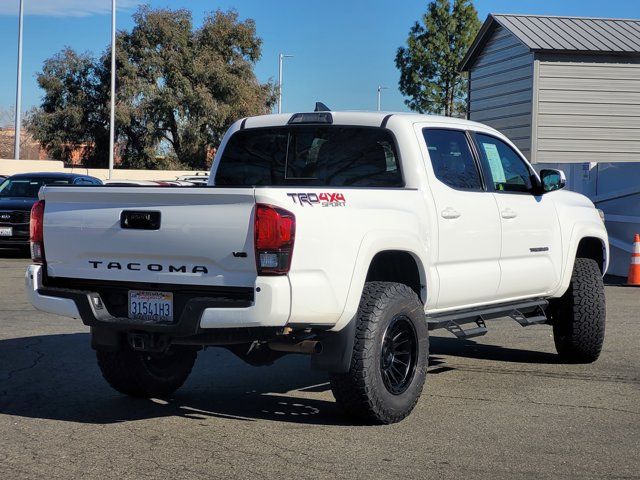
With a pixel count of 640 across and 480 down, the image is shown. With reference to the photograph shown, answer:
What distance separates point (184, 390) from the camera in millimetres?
7266

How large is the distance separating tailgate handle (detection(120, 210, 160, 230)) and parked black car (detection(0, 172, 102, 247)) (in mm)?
12625

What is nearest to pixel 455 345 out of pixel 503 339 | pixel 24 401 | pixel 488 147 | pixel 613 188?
pixel 503 339

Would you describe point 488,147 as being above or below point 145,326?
above

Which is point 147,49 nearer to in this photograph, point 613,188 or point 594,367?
point 613,188

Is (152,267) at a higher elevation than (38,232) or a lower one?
lower

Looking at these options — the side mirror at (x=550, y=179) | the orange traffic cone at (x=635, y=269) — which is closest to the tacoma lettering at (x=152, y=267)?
the side mirror at (x=550, y=179)

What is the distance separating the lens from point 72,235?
19.9ft

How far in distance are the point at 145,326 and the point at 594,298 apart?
4246 millimetres

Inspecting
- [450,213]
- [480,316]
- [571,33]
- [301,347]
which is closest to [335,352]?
[301,347]

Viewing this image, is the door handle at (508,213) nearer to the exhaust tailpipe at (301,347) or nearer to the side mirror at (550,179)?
the side mirror at (550,179)

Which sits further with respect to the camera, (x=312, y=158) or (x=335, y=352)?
(x=312, y=158)

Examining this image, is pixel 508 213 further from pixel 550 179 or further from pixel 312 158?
pixel 312 158

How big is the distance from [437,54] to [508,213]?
153 ft

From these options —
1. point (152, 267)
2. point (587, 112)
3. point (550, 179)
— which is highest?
point (587, 112)
